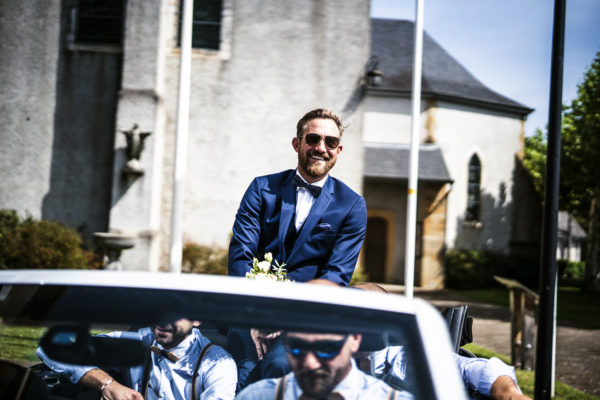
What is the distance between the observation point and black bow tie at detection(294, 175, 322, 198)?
11.5 feet

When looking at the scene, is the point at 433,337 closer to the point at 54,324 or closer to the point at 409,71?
the point at 54,324

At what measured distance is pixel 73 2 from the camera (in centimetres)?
1475

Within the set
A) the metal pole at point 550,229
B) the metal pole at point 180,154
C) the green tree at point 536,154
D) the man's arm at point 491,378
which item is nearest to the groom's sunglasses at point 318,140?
the man's arm at point 491,378

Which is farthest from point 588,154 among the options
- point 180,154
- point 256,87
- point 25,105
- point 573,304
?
point 25,105

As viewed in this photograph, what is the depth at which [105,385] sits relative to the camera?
5.98ft

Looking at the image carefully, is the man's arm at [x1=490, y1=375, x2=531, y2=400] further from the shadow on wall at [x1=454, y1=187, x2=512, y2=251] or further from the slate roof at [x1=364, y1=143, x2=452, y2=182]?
the shadow on wall at [x1=454, y1=187, x2=512, y2=251]

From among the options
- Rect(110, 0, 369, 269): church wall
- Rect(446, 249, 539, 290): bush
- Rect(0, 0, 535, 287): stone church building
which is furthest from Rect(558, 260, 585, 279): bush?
Rect(0, 0, 535, 287): stone church building

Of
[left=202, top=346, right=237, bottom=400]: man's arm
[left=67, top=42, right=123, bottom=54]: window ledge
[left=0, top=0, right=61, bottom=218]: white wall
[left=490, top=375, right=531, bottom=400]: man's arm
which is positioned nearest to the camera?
[left=202, top=346, right=237, bottom=400]: man's arm

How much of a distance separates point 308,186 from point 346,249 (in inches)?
18.2

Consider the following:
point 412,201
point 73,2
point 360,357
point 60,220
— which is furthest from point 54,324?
point 73,2

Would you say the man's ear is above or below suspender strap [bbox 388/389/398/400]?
above

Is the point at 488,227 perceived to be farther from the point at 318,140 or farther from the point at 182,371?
the point at 182,371

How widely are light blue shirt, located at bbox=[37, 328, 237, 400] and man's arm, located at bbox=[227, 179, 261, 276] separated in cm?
125

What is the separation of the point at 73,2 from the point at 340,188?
44.5 ft
